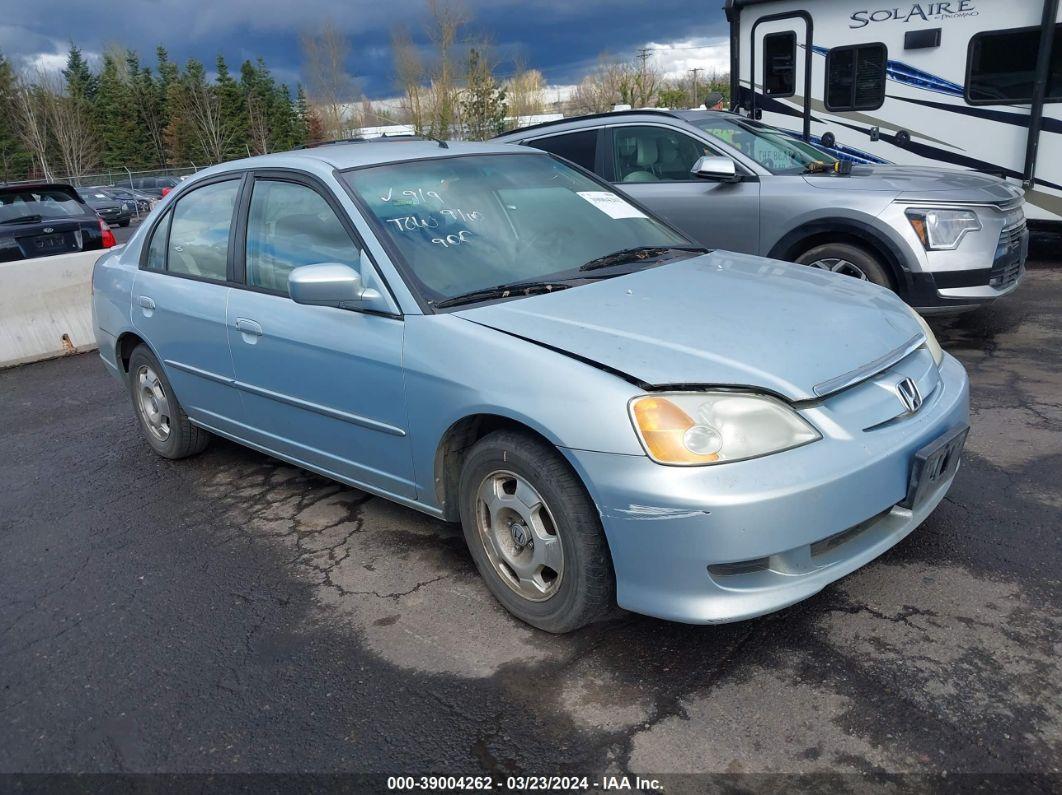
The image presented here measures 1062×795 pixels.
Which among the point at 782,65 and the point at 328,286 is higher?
the point at 782,65

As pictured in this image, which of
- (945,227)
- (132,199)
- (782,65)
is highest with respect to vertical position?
(782,65)

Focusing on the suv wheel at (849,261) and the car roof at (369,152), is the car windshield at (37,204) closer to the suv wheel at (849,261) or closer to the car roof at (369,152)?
the car roof at (369,152)

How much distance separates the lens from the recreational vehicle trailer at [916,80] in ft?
27.1

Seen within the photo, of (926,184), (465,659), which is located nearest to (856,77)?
(926,184)

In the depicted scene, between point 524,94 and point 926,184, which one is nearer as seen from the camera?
point 926,184

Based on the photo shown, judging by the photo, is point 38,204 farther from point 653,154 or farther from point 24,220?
point 653,154

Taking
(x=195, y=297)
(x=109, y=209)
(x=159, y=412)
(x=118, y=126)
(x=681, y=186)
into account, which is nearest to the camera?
(x=195, y=297)

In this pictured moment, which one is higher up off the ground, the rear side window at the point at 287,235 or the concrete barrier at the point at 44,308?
the rear side window at the point at 287,235

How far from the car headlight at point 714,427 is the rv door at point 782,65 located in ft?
25.6

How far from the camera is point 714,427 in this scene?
8.39ft

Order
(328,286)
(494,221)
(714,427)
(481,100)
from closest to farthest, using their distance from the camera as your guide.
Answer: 1. (714,427)
2. (328,286)
3. (494,221)
4. (481,100)

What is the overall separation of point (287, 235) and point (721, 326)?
6.87 feet

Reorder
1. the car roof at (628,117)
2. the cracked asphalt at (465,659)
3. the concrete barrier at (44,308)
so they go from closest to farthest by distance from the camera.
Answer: the cracked asphalt at (465,659) → the car roof at (628,117) → the concrete barrier at (44,308)

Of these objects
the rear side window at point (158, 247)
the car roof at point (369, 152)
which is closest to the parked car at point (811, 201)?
the car roof at point (369, 152)
